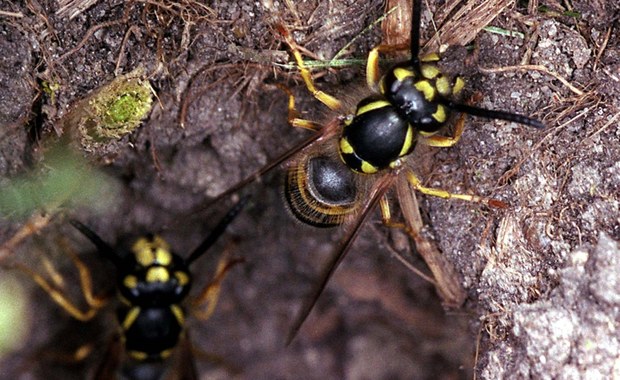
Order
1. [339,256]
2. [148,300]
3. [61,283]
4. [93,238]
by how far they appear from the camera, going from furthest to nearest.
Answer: [61,283], [148,300], [93,238], [339,256]

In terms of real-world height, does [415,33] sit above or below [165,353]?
above

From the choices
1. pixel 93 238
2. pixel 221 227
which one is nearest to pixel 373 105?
pixel 221 227

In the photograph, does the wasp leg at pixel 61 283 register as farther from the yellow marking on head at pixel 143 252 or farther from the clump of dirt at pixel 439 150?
the yellow marking on head at pixel 143 252

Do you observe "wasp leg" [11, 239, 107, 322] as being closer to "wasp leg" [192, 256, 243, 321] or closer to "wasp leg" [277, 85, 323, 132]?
"wasp leg" [192, 256, 243, 321]

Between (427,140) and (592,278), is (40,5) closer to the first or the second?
(427,140)

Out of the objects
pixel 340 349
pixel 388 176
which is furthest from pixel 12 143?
pixel 340 349

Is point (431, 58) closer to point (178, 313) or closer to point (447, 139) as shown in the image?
point (447, 139)

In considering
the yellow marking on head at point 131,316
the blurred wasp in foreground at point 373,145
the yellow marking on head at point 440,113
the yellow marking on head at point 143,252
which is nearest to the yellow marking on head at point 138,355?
the yellow marking on head at point 131,316
